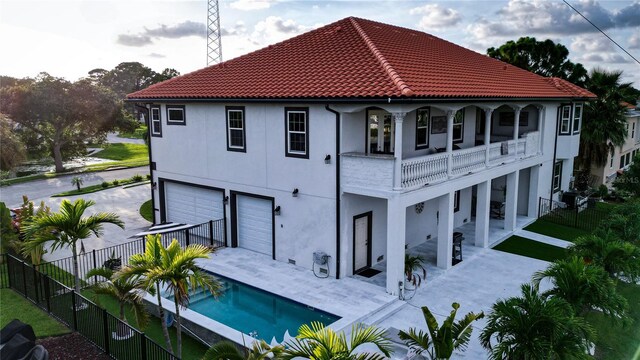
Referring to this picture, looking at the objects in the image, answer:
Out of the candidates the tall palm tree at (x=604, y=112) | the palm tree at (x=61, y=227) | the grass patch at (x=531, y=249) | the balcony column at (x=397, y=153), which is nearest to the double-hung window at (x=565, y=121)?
the tall palm tree at (x=604, y=112)

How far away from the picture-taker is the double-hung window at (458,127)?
1973 cm

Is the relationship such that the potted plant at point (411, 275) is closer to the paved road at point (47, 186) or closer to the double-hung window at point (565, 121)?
the double-hung window at point (565, 121)

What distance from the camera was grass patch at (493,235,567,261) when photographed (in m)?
18.2

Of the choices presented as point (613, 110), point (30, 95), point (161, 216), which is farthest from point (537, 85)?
point (30, 95)

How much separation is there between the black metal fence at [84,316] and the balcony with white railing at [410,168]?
24.2 feet

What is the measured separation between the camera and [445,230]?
16.2 meters

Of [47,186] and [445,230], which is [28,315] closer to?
[445,230]

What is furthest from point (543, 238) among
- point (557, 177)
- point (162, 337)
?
point (162, 337)

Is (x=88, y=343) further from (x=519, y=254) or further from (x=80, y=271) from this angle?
(x=519, y=254)

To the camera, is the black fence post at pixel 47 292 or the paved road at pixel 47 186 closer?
the black fence post at pixel 47 292

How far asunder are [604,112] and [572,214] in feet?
29.0

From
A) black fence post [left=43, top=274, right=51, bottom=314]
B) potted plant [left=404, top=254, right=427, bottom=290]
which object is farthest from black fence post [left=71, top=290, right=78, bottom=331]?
potted plant [left=404, top=254, right=427, bottom=290]

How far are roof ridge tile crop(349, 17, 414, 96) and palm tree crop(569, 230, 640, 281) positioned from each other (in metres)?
5.99

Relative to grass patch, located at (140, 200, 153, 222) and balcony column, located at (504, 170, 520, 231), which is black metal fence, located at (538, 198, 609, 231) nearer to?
balcony column, located at (504, 170, 520, 231)
